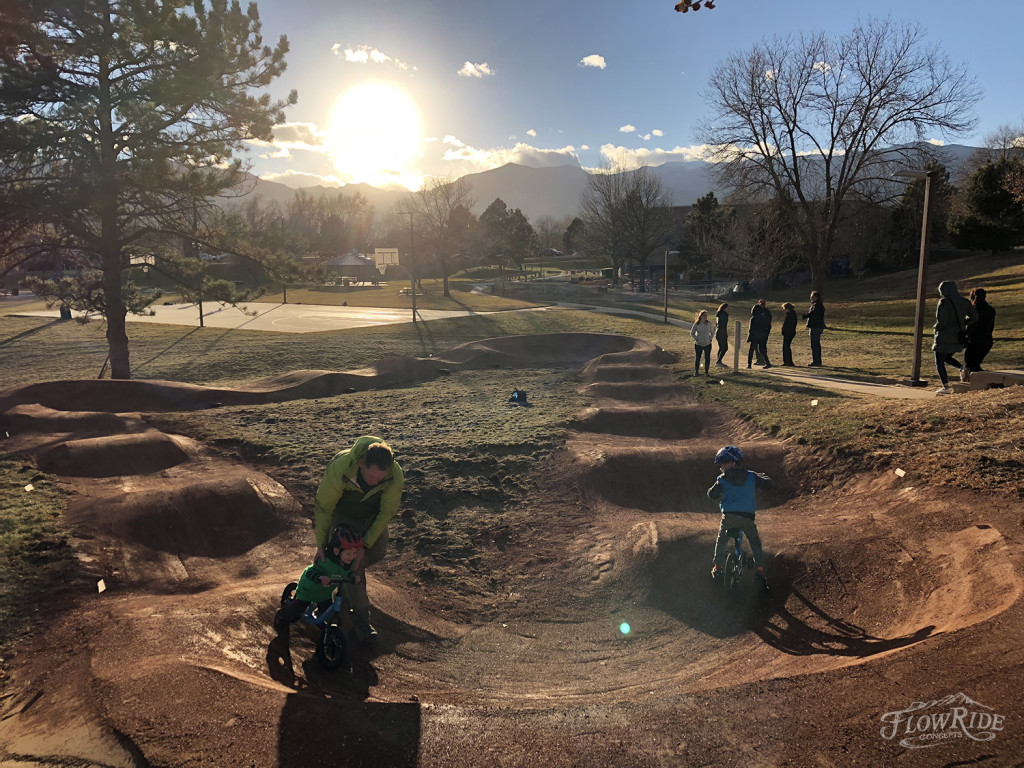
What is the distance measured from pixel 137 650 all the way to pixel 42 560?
265 cm

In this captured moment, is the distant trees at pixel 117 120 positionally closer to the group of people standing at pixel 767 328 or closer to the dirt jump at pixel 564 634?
the dirt jump at pixel 564 634

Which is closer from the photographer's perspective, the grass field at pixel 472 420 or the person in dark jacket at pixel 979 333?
the grass field at pixel 472 420

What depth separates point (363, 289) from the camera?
2886 inches

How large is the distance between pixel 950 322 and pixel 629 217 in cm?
5316

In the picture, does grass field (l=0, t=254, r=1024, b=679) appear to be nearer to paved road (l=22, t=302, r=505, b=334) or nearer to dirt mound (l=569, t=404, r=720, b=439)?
dirt mound (l=569, t=404, r=720, b=439)

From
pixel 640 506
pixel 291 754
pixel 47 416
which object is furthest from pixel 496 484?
pixel 47 416

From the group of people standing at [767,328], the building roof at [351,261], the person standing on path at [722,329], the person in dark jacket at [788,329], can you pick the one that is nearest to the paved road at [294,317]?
the person standing on path at [722,329]

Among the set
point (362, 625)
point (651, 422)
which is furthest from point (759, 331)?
point (362, 625)

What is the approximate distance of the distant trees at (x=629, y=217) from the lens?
205 ft

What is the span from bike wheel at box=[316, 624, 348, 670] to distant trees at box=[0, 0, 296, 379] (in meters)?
16.4

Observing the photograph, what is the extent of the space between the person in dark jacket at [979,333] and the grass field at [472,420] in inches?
85.0

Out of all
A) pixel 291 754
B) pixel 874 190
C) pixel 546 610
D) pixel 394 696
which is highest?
pixel 874 190

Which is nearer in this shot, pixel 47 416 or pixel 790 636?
pixel 790 636

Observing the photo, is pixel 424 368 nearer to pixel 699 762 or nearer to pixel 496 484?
pixel 496 484
